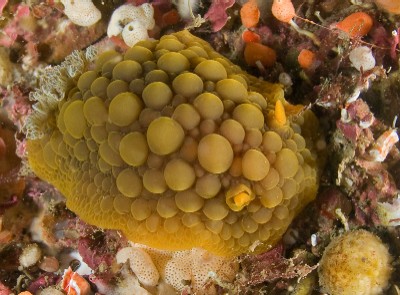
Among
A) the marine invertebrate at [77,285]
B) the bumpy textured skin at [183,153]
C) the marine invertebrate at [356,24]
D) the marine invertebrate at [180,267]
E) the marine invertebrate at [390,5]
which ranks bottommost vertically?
the marine invertebrate at [77,285]

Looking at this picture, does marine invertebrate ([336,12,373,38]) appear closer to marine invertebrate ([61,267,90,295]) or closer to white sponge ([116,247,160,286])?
white sponge ([116,247,160,286])

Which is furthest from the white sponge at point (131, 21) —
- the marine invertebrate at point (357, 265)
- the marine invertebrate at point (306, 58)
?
the marine invertebrate at point (357, 265)

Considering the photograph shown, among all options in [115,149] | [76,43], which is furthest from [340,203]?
[76,43]

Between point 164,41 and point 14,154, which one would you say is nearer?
point 164,41

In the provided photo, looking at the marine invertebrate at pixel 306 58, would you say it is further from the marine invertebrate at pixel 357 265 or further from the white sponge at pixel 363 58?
the marine invertebrate at pixel 357 265

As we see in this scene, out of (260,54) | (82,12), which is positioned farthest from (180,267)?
(82,12)

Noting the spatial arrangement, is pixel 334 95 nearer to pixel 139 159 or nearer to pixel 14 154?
pixel 139 159
